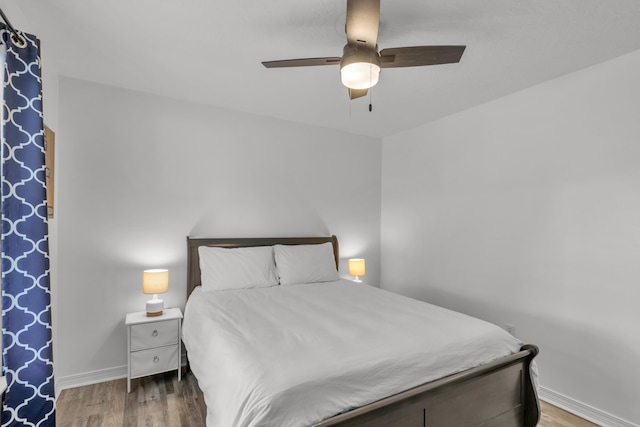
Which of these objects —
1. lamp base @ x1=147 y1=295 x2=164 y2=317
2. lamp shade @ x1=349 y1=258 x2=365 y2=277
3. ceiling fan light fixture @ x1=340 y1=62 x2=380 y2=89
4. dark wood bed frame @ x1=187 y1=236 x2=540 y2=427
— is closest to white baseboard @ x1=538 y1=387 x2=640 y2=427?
dark wood bed frame @ x1=187 y1=236 x2=540 y2=427

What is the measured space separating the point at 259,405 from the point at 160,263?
7.15 ft

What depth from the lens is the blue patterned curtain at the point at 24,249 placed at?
1438 millimetres

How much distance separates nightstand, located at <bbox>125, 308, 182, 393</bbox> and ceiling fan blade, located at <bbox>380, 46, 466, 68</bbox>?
249 centimetres

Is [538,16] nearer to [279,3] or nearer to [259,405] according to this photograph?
[279,3]

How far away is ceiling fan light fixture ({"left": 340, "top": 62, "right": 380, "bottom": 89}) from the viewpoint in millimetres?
1591

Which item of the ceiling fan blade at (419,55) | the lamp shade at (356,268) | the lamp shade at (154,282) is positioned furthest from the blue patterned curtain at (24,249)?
the lamp shade at (356,268)

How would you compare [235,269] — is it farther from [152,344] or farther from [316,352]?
[316,352]

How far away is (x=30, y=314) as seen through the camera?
1496 millimetres

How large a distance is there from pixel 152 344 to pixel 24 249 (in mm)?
1468

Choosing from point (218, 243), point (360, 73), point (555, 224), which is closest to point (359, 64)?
point (360, 73)

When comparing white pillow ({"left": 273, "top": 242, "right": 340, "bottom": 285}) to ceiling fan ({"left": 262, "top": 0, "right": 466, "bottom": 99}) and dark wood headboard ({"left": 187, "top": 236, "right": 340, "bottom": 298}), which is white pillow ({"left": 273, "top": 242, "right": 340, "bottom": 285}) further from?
ceiling fan ({"left": 262, "top": 0, "right": 466, "bottom": 99})

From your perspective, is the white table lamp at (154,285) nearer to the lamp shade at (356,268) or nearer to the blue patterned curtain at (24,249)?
the blue patterned curtain at (24,249)

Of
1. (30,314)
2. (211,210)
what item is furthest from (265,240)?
(30,314)

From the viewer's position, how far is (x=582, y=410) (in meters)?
2.37
